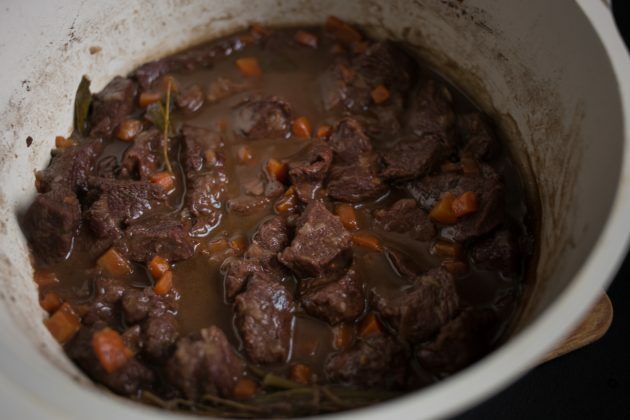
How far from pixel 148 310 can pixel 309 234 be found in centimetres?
88

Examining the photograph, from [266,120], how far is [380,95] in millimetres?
750

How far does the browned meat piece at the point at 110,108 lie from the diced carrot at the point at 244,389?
1851 millimetres

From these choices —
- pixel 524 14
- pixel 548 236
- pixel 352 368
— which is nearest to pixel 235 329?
pixel 352 368

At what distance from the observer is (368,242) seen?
11.0 feet

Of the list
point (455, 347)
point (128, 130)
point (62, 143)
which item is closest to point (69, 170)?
point (62, 143)

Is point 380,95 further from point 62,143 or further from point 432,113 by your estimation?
point 62,143

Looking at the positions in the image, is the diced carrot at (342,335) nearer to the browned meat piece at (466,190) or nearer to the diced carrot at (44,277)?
the browned meat piece at (466,190)

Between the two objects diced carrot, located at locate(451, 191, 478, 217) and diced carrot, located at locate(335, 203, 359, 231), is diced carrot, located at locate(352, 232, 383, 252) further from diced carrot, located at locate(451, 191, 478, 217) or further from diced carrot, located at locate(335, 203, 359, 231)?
diced carrot, located at locate(451, 191, 478, 217)

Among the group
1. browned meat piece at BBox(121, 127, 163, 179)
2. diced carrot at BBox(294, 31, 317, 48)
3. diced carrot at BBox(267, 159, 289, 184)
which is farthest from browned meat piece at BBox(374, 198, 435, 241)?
diced carrot at BBox(294, 31, 317, 48)

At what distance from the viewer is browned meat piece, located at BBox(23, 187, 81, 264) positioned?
10.7ft

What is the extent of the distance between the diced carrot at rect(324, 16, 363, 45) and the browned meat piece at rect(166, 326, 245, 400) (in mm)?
2426

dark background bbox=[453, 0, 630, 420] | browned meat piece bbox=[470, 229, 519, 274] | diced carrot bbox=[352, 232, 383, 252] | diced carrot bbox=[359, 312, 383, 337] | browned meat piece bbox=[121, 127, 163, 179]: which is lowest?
dark background bbox=[453, 0, 630, 420]

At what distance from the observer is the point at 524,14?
11.2 ft

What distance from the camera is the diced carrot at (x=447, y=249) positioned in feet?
10.9
